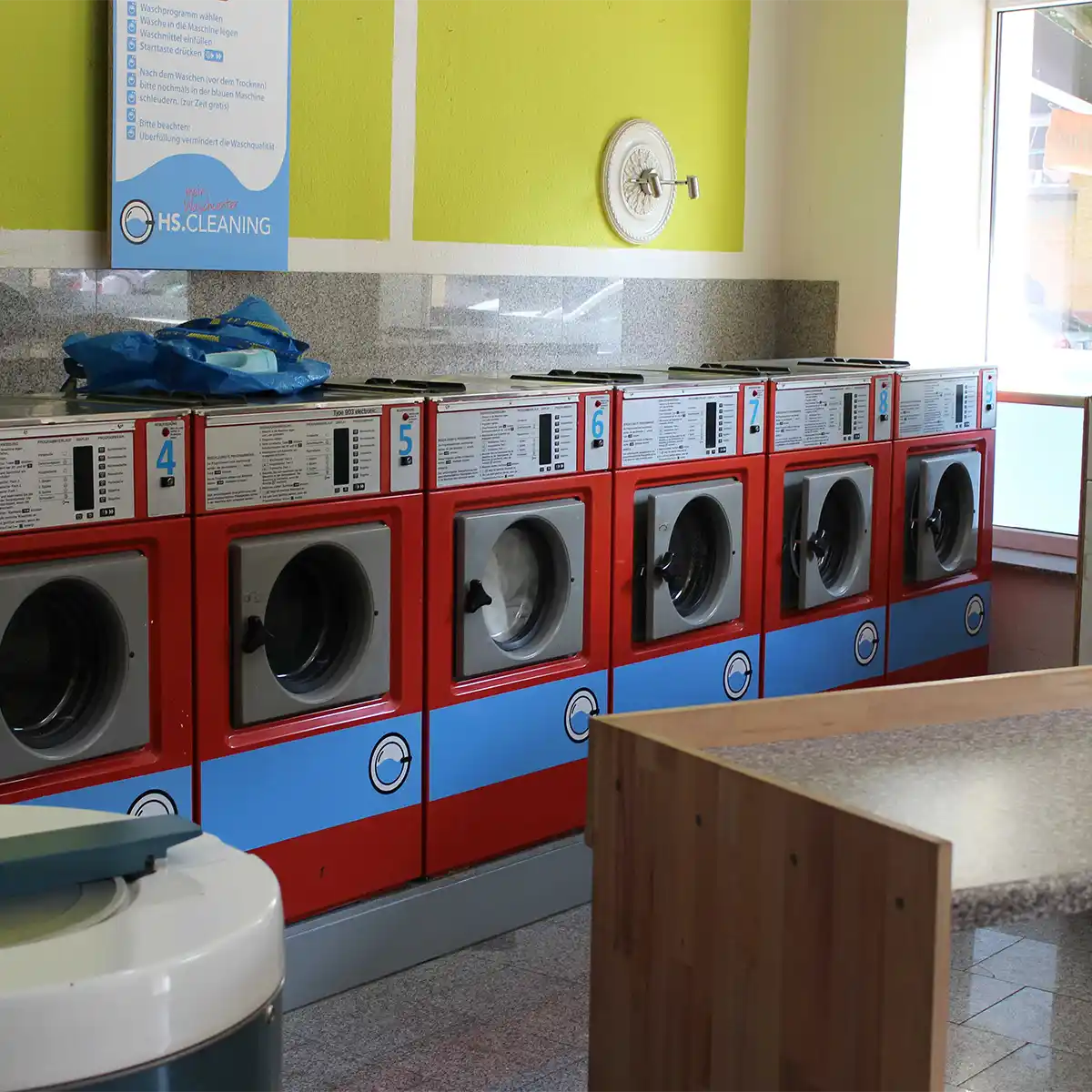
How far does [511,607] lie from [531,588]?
7cm

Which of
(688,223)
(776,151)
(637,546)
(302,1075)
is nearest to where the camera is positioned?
(302,1075)

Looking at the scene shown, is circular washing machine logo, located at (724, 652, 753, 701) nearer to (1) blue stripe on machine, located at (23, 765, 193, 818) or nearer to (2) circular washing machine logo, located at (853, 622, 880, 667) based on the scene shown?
(2) circular washing machine logo, located at (853, 622, 880, 667)

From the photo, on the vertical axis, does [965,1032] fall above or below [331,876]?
below

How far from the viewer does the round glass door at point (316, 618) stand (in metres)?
3.20

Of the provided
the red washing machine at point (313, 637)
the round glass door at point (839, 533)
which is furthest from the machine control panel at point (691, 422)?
the red washing machine at point (313, 637)

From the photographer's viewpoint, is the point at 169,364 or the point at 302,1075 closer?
the point at 302,1075

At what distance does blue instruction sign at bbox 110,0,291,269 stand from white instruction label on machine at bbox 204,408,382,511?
2.85 ft

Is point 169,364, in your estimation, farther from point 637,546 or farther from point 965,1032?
point 965,1032

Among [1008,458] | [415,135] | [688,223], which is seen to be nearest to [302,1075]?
[415,135]

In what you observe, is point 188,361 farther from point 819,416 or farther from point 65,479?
point 819,416

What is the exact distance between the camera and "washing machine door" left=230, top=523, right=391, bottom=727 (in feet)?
10.1

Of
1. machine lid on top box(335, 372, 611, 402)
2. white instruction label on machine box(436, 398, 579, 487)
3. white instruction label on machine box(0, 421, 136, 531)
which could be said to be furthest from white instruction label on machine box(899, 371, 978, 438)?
white instruction label on machine box(0, 421, 136, 531)

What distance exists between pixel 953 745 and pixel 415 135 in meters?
2.82

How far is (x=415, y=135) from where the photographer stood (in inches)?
170
